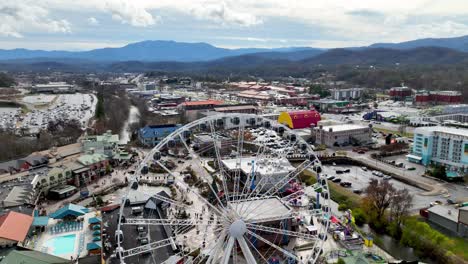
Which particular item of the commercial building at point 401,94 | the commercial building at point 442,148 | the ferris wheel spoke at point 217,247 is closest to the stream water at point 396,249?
the ferris wheel spoke at point 217,247

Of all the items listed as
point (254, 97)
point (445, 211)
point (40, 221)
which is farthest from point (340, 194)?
point (254, 97)

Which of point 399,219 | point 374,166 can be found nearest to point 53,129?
point 374,166

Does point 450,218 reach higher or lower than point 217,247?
lower

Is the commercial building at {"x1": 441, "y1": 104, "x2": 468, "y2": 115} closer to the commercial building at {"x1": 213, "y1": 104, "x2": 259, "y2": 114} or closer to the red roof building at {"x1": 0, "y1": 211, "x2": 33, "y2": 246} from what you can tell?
the commercial building at {"x1": 213, "y1": 104, "x2": 259, "y2": 114}

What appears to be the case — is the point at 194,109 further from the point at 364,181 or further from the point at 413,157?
the point at 364,181

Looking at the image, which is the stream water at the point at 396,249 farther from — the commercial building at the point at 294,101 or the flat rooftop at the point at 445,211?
the commercial building at the point at 294,101

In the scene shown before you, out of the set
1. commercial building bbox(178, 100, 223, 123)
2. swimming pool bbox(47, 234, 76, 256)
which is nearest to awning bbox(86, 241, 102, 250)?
swimming pool bbox(47, 234, 76, 256)

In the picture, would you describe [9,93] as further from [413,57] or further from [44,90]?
[413,57]
